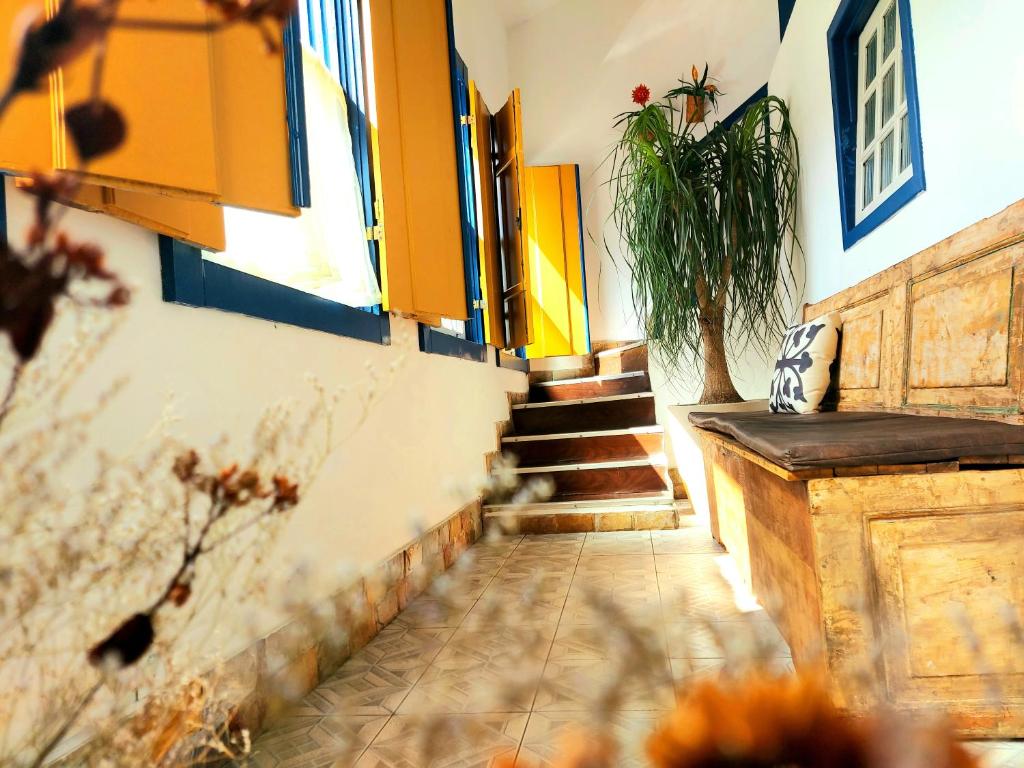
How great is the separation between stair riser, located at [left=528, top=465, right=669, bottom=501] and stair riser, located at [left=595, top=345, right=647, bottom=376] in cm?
136

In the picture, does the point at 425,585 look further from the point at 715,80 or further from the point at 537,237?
the point at 715,80

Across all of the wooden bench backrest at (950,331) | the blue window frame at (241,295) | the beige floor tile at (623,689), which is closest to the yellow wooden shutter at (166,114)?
the blue window frame at (241,295)

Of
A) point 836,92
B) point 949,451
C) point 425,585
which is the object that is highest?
point 836,92

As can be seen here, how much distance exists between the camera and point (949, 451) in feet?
4.19

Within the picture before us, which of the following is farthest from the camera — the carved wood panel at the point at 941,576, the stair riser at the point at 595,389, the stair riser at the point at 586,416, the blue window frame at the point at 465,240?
the stair riser at the point at 595,389

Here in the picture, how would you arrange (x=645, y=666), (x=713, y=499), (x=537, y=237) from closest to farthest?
(x=645, y=666) → (x=713, y=499) → (x=537, y=237)

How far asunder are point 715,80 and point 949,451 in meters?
4.47

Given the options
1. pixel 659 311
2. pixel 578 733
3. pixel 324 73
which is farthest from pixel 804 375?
pixel 578 733

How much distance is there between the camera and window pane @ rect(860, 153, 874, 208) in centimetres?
265

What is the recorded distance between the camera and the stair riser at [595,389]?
499cm

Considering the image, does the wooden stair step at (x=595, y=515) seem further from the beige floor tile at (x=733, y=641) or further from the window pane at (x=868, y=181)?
the beige floor tile at (x=733, y=641)

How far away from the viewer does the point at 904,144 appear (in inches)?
90.7

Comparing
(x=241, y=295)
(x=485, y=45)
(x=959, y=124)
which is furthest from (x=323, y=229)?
(x=485, y=45)

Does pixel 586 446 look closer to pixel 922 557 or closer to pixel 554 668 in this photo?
pixel 922 557
